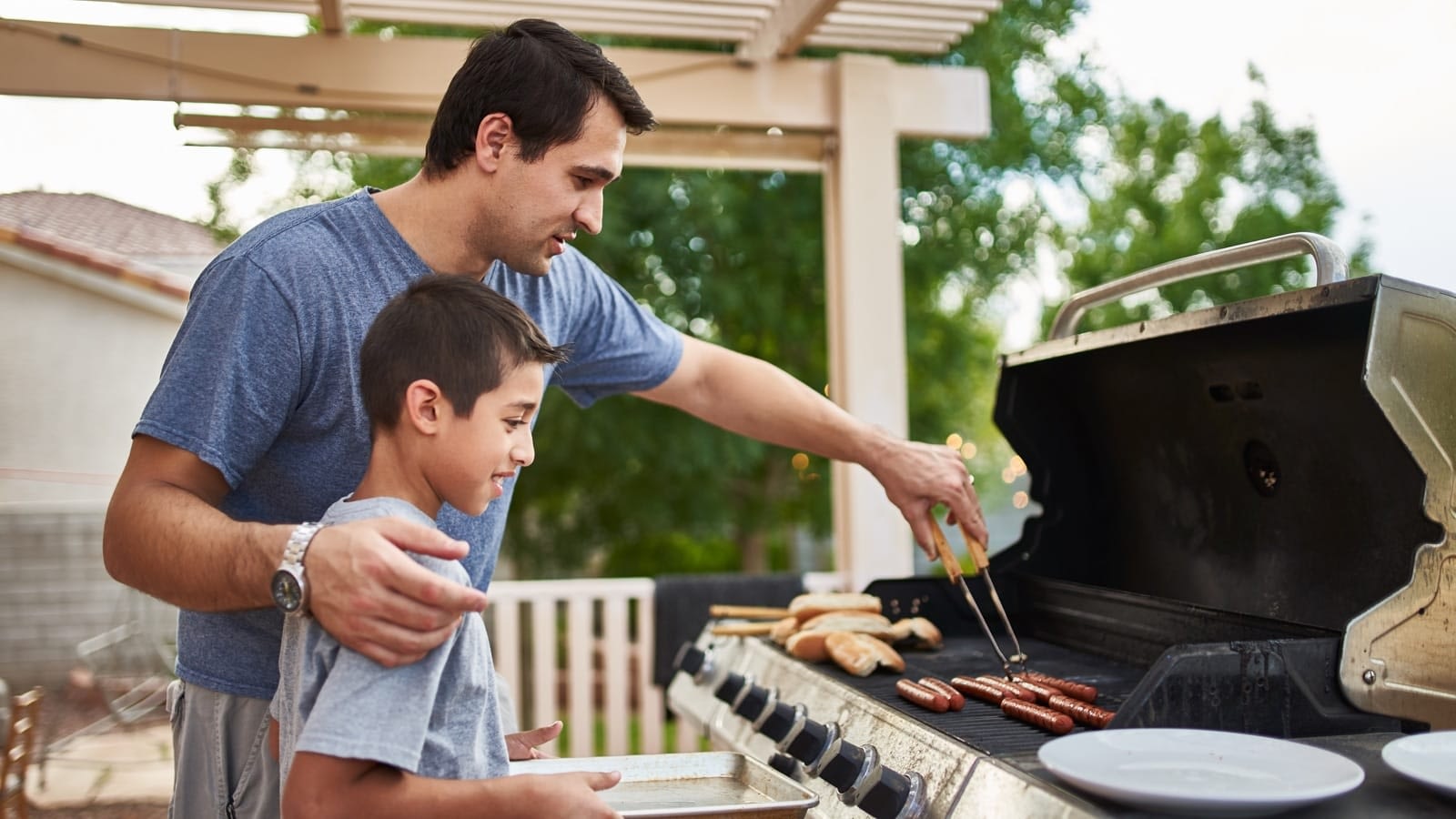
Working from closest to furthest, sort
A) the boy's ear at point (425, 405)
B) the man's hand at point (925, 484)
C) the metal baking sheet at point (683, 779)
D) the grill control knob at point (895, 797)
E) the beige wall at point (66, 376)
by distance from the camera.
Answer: the boy's ear at point (425, 405) → the metal baking sheet at point (683, 779) → the grill control knob at point (895, 797) → the man's hand at point (925, 484) → the beige wall at point (66, 376)

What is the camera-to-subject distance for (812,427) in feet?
7.35

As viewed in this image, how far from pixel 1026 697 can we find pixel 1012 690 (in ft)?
0.11

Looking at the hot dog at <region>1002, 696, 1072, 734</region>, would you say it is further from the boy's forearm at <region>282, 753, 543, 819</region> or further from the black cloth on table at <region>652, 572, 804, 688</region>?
the black cloth on table at <region>652, 572, 804, 688</region>

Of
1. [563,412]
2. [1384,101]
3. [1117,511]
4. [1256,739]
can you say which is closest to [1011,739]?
[1256,739]

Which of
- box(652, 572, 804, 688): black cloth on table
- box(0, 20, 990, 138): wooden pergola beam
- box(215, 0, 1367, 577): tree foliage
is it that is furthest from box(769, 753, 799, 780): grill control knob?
box(215, 0, 1367, 577): tree foliage

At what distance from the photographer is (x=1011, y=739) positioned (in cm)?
151

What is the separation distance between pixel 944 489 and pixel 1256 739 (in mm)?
881

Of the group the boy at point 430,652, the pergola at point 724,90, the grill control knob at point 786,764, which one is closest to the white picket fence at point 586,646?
the pergola at point 724,90

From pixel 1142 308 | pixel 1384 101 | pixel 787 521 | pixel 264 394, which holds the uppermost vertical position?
pixel 1384 101

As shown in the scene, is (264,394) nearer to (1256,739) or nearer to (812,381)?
(1256,739)

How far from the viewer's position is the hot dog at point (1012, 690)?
1698mm

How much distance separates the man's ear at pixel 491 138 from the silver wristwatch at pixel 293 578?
0.63 meters

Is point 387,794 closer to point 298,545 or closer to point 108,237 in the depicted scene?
point 298,545

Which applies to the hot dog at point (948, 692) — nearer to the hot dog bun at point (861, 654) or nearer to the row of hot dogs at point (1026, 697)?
the row of hot dogs at point (1026, 697)
